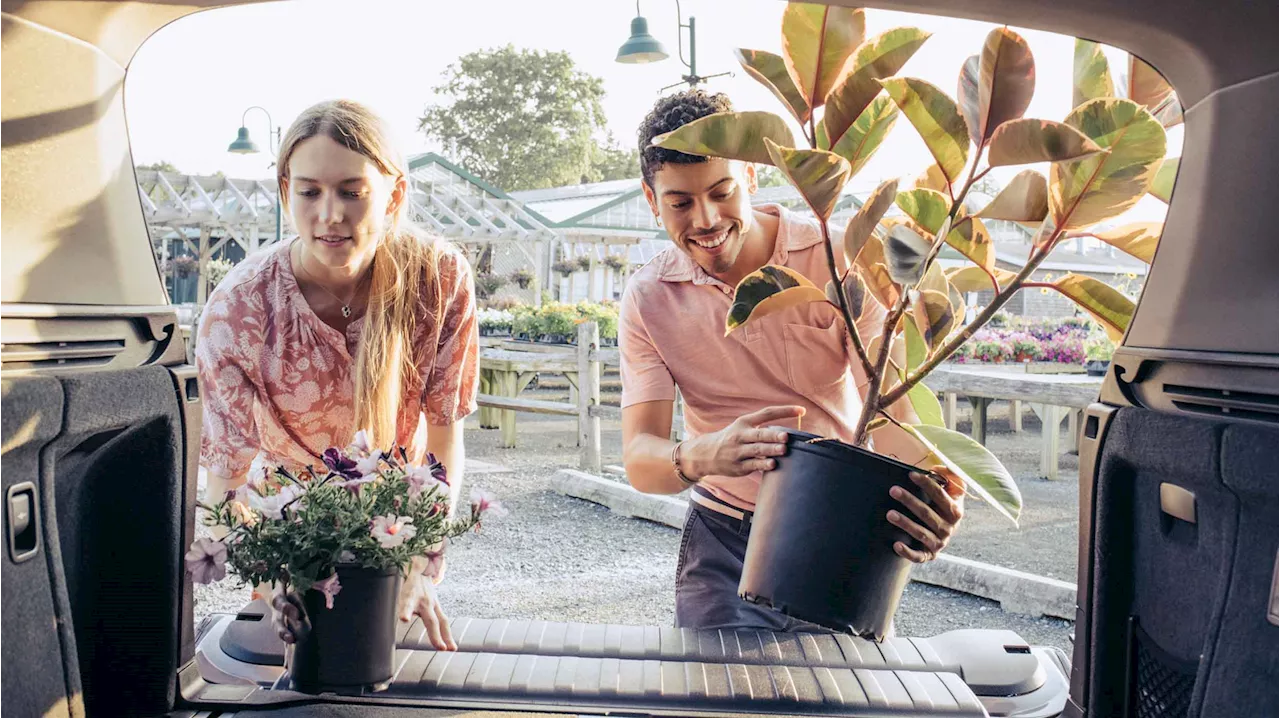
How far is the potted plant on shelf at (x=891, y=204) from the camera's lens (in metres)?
1.13

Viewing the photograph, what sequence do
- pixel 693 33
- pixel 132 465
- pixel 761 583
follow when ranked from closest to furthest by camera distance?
1. pixel 132 465
2. pixel 761 583
3. pixel 693 33

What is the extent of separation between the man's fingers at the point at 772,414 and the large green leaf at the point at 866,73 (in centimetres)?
38

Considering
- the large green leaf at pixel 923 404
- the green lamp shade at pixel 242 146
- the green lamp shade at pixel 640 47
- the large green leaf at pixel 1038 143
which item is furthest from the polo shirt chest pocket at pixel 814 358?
the green lamp shade at pixel 242 146

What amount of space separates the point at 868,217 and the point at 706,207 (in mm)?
591

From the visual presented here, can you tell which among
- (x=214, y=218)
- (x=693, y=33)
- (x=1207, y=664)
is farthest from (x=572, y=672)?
(x=214, y=218)

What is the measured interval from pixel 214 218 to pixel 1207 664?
15575mm

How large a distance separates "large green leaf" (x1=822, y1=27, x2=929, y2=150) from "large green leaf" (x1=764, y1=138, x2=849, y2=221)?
0.34 feet

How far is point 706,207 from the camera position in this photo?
5.95ft

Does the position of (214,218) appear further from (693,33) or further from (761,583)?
(761,583)

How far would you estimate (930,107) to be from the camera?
1222 millimetres

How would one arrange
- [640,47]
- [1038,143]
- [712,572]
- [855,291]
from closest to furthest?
[1038,143]
[855,291]
[712,572]
[640,47]

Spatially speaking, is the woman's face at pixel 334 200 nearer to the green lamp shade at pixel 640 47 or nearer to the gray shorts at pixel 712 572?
the gray shorts at pixel 712 572

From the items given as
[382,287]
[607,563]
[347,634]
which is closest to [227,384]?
[382,287]

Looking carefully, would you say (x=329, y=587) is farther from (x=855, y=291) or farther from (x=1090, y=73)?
(x=1090, y=73)
